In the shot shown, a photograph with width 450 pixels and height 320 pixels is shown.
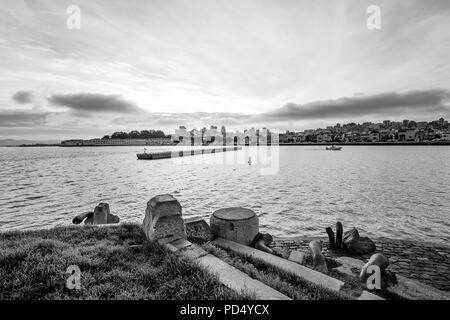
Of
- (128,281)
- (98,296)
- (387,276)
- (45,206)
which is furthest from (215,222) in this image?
(45,206)

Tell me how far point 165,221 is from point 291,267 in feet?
11.3

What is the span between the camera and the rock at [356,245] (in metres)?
9.38

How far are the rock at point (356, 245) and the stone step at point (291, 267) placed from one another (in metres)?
4.84

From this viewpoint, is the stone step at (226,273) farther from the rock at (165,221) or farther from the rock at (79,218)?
the rock at (79,218)

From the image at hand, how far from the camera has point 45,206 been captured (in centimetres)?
1875

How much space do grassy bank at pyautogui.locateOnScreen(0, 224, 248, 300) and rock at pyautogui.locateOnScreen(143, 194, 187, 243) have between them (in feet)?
1.10

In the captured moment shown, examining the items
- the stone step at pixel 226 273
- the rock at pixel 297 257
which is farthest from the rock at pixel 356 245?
the stone step at pixel 226 273

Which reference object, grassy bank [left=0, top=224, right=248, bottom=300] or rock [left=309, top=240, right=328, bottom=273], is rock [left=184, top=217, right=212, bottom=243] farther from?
rock [left=309, top=240, right=328, bottom=273]

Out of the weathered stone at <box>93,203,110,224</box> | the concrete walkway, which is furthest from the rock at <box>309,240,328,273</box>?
the weathered stone at <box>93,203,110,224</box>

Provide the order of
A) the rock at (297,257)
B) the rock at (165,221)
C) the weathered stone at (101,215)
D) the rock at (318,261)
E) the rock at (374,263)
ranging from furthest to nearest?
the weathered stone at (101,215)
the rock at (297,257)
the rock at (318,261)
the rock at (165,221)
the rock at (374,263)

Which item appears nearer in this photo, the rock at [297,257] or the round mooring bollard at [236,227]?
the rock at [297,257]

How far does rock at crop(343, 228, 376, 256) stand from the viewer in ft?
30.8

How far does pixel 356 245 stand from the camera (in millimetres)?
9500

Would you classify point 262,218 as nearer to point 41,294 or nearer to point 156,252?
point 156,252
